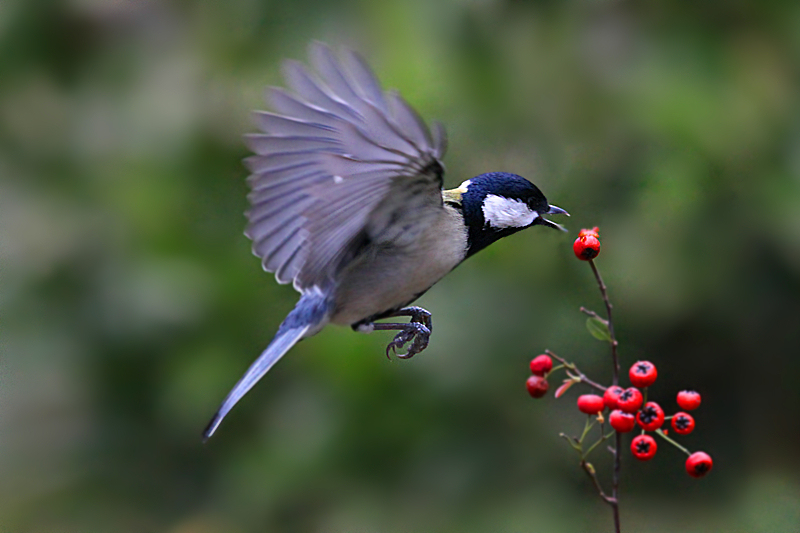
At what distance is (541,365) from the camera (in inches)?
66.4

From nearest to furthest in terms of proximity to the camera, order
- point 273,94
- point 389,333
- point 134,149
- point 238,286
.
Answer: point 273,94, point 389,333, point 238,286, point 134,149

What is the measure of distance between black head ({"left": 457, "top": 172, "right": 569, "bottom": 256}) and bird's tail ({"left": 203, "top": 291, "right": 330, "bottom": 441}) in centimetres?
30

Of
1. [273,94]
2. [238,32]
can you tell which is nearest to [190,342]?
[238,32]

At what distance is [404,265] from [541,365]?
0.33 m

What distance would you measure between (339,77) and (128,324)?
67.4 inches

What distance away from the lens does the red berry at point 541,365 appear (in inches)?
66.1

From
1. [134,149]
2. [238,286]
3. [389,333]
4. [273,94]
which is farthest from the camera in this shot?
[134,149]

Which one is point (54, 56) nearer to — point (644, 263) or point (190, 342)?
point (190, 342)

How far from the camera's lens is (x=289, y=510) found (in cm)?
260

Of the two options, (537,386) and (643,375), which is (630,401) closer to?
(643,375)

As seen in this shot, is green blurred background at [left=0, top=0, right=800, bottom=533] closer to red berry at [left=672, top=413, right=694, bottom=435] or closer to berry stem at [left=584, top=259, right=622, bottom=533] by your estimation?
red berry at [left=672, top=413, right=694, bottom=435]

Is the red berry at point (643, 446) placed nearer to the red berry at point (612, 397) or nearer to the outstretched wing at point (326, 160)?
the red berry at point (612, 397)

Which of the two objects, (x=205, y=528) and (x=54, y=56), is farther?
(x=54, y=56)

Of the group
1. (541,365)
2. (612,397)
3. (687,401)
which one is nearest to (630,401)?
(612,397)
